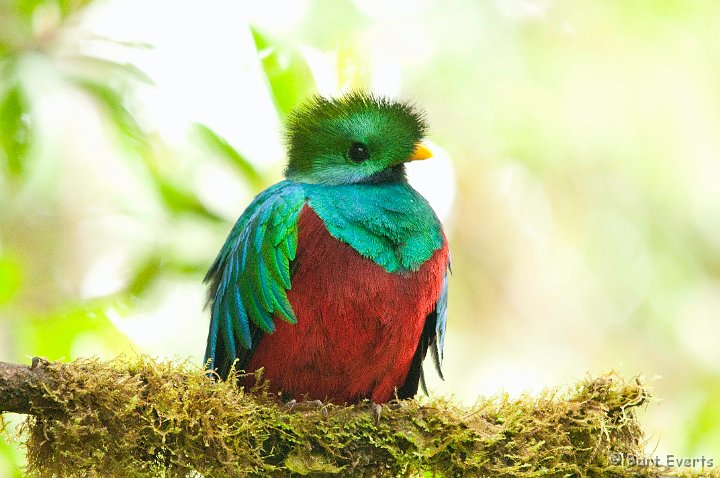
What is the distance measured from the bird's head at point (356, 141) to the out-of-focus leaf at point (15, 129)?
1.32m

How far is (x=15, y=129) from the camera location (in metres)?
4.07

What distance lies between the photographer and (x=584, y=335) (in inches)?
285

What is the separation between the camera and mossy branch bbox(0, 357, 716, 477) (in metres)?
2.64

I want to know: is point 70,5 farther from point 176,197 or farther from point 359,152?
point 359,152

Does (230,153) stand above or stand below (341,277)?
above

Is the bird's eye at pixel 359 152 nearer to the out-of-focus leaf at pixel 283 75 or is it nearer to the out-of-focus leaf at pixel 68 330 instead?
the out-of-focus leaf at pixel 283 75

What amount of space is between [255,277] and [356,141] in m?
0.86

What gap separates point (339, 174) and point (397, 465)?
1.49 metres

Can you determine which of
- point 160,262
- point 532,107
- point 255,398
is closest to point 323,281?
point 255,398

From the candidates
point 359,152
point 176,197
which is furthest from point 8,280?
point 359,152

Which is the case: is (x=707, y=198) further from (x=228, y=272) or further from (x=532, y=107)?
(x=228, y=272)

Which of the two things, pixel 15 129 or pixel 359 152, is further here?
pixel 15 129

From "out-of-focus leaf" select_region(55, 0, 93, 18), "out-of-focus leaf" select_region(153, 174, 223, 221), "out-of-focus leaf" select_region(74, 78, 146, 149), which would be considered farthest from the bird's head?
"out-of-focus leaf" select_region(55, 0, 93, 18)

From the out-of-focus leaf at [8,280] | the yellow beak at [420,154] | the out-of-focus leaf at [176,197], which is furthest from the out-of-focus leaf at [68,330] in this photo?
the yellow beak at [420,154]
